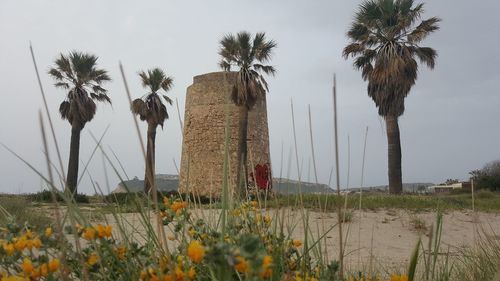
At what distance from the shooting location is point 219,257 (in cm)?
61

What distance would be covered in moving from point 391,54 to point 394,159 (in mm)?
3345

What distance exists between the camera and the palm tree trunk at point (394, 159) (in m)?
14.1

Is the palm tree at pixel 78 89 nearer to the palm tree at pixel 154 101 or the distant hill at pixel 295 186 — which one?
the palm tree at pixel 154 101

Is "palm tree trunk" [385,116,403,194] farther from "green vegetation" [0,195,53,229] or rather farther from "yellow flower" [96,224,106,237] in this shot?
"yellow flower" [96,224,106,237]

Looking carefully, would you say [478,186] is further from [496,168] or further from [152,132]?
[152,132]

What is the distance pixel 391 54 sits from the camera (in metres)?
14.9

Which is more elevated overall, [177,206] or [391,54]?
[391,54]

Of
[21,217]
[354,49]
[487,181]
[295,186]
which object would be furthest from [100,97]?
[295,186]

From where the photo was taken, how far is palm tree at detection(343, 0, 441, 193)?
14.6 metres

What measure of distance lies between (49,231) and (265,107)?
18.3 m

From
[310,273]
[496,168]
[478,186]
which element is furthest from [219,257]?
[496,168]

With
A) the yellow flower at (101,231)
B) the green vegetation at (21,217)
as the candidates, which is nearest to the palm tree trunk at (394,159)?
→ the green vegetation at (21,217)

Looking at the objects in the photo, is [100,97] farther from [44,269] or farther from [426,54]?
[44,269]

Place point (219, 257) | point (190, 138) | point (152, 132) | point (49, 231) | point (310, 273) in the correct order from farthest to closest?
point (152, 132) → point (190, 138) → point (310, 273) → point (49, 231) → point (219, 257)
